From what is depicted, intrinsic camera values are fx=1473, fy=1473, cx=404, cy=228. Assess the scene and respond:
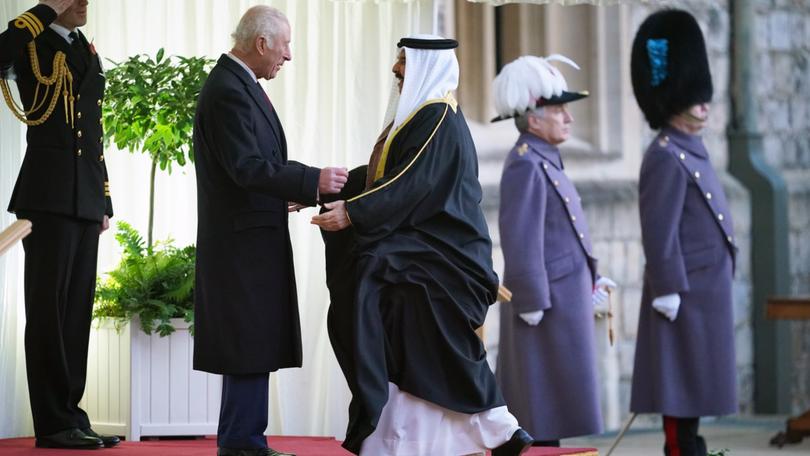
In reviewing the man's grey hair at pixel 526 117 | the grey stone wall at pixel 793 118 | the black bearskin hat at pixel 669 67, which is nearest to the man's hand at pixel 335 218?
the man's grey hair at pixel 526 117

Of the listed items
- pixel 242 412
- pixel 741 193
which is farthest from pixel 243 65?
pixel 741 193

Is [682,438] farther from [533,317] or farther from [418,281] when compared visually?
[418,281]

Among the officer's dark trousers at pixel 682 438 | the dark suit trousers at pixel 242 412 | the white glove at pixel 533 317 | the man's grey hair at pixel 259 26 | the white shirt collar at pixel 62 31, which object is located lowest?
the officer's dark trousers at pixel 682 438

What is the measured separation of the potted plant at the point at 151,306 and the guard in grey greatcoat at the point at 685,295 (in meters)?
1.85

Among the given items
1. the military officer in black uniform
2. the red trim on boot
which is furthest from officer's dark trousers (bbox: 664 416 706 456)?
the military officer in black uniform

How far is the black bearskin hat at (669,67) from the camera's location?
651 centimetres

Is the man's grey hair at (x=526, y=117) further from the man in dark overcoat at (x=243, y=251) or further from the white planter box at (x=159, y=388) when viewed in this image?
the man in dark overcoat at (x=243, y=251)

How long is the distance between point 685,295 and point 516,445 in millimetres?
1755

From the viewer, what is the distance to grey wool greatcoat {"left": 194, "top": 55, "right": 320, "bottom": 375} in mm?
→ 4664

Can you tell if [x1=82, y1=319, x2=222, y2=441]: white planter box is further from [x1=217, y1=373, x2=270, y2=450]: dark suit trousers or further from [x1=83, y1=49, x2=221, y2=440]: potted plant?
[x1=217, y1=373, x2=270, y2=450]: dark suit trousers

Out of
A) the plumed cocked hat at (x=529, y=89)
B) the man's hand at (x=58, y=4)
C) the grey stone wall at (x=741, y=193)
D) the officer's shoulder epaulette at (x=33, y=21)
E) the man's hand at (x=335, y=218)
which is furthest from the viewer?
the grey stone wall at (x=741, y=193)

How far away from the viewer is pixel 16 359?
624 cm

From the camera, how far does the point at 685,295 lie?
243 inches

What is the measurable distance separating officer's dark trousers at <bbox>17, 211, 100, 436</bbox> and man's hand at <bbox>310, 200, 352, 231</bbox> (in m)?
1.09
